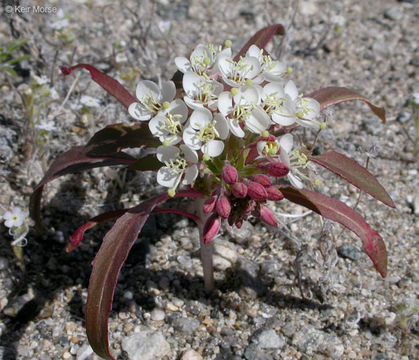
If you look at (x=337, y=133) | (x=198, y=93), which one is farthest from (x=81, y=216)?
(x=337, y=133)

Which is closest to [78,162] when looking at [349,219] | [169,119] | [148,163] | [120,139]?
[120,139]

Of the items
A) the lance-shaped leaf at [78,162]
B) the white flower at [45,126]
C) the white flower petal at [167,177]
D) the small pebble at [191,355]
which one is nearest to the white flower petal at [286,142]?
the white flower petal at [167,177]

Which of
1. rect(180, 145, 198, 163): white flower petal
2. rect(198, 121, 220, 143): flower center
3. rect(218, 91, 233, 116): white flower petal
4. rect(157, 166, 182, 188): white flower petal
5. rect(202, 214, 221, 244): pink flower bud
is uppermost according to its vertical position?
rect(218, 91, 233, 116): white flower petal

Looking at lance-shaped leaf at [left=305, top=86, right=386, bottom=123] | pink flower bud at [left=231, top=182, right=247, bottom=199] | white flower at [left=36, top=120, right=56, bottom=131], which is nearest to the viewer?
pink flower bud at [left=231, top=182, right=247, bottom=199]

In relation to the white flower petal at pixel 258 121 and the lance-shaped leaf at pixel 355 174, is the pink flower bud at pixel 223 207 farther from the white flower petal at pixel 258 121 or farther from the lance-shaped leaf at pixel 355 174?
the lance-shaped leaf at pixel 355 174

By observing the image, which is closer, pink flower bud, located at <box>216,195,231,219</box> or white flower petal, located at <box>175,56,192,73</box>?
pink flower bud, located at <box>216,195,231,219</box>

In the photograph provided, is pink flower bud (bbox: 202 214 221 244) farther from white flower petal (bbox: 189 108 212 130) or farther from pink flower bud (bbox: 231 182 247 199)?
white flower petal (bbox: 189 108 212 130)

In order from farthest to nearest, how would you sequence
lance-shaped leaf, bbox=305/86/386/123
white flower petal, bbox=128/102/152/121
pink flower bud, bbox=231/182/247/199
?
lance-shaped leaf, bbox=305/86/386/123
white flower petal, bbox=128/102/152/121
pink flower bud, bbox=231/182/247/199

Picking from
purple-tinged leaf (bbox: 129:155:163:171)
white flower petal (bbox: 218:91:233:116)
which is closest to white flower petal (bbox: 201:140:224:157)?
white flower petal (bbox: 218:91:233:116)
